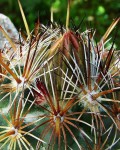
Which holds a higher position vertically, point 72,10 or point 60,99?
point 72,10

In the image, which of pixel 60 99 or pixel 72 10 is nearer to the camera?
pixel 60 99

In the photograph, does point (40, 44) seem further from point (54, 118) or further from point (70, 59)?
point (54, 118)

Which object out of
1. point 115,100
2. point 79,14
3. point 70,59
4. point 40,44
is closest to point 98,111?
point 115,100

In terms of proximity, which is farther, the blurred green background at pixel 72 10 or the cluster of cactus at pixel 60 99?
the blurred green background at pixel 72 10

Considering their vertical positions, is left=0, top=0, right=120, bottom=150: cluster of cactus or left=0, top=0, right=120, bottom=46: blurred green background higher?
left=0, top=0, right=120, bottom=46: blurred green background

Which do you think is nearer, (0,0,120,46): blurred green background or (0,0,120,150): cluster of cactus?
(0,0,120,150): cluster of cactus

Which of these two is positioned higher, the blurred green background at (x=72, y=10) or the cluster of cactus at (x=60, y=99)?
the blurred green background at (x=72, y=10)
